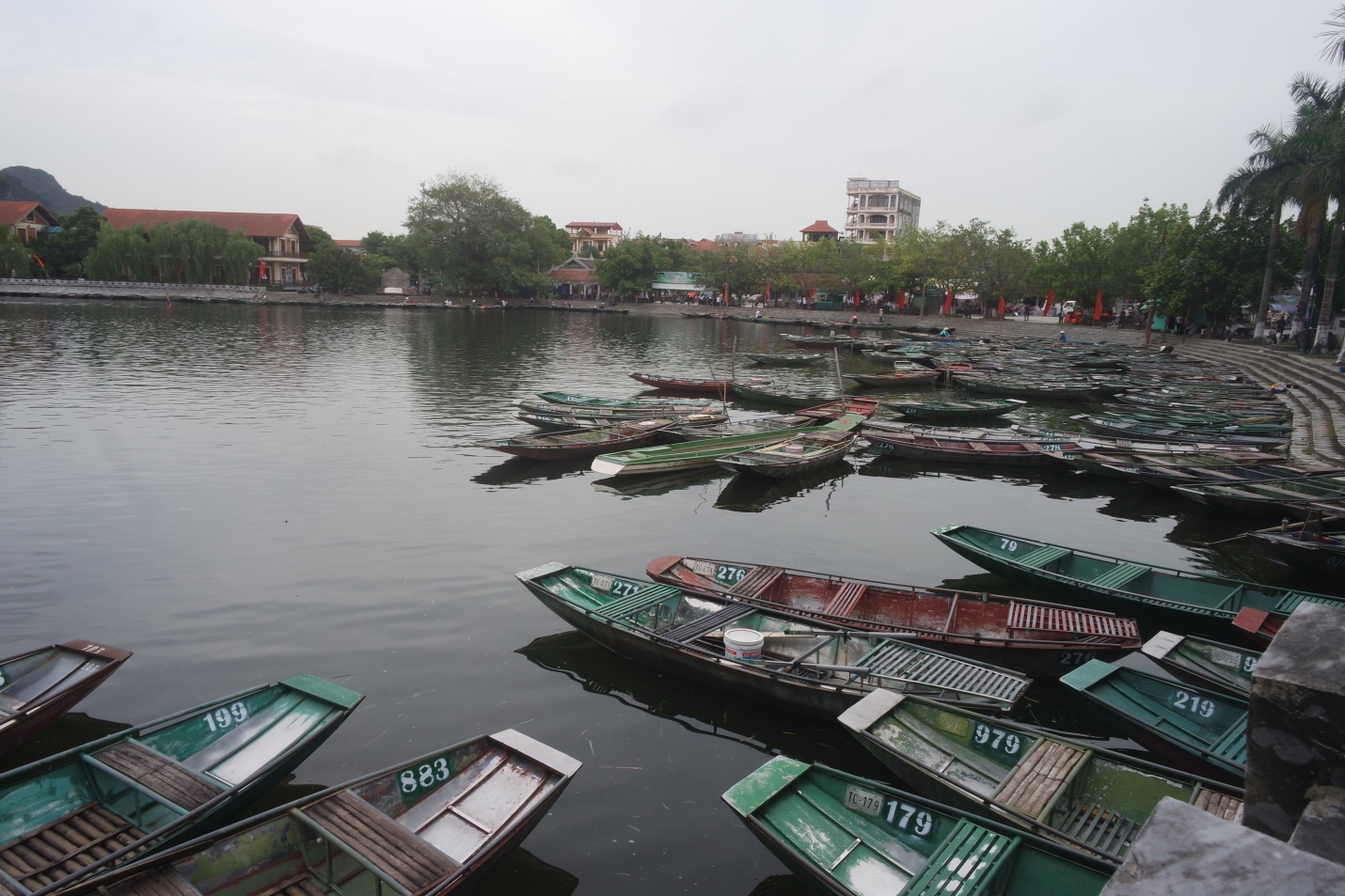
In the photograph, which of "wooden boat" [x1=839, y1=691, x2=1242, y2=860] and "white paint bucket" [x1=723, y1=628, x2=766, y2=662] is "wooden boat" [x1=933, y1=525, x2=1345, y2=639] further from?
"white paint bucket" [x1=723, y1=628, x2=766, y2=662]

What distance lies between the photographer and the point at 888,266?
2719 inches

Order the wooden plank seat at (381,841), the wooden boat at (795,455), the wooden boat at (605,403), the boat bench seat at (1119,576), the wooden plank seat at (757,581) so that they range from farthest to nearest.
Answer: the wooden boat at (605,403) < the wooden boat at (795,455) < the boat bench seat at (1119,576) < the wooden plank seat at (757,581) < the wooden plank seat at (381,841)

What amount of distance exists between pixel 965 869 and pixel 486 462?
15.5 m

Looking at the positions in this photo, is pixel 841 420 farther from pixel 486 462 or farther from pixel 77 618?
pixel 77 618

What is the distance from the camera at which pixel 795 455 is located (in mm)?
17906

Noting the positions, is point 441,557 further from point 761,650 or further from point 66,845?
point 66,845

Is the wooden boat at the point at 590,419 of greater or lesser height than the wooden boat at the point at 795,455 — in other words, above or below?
above

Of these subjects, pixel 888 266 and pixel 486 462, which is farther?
pixel 888 266

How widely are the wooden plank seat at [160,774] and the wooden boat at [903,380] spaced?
3052cm

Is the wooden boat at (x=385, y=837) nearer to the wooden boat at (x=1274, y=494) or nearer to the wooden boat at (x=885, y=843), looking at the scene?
the wooden boat at (x=885, y=843)

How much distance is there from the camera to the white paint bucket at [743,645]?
8.40 m

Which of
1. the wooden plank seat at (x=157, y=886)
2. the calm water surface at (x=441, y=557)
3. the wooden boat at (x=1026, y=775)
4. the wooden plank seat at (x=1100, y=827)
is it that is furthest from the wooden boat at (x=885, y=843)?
the wooden plank seat at (x=157, y=886)

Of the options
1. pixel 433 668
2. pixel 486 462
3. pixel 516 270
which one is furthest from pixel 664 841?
pixel 516 270

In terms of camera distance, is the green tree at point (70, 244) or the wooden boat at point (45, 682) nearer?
the wooden boat at point (45, 682)
